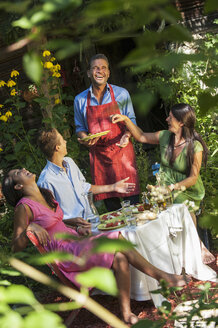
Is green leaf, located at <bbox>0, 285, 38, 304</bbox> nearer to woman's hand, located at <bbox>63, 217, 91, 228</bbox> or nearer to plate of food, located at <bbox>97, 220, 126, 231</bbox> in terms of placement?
plate of food, located at <bbox>97, 220, 126, 231</bbox>

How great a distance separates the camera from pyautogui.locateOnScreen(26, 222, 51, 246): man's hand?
2.96m

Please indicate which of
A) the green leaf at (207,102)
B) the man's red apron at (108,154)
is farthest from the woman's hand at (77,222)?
the green leaf at (207,102)

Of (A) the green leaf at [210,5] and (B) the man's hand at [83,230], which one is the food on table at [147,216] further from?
(A) the green leaf at [210,5]

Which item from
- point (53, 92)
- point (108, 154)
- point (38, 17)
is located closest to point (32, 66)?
point (38, 17)

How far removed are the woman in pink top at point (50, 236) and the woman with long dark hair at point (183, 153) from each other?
0.98m

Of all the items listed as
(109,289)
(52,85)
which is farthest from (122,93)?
(109,289)

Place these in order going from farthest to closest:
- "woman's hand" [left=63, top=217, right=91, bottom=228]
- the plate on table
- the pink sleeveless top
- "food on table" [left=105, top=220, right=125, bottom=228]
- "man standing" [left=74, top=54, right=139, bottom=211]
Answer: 1. "man standing" [left=74, top=54, right=139, bottom=211]
2. the plate on table
3. "woman's hand" [left=63, top=217, right=91, bottom=228]
4. "food on table" [left=105, top=220, right=125, bottom=228]
5. the pink sleeveless top

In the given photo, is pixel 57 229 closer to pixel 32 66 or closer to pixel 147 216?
pixel 147 216

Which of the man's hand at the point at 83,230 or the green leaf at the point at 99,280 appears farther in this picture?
the man's hand at the point at 83,230

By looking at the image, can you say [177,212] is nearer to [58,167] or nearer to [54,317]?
[58,167]

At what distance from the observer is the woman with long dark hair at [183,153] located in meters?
3.95

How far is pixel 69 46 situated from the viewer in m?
0.45

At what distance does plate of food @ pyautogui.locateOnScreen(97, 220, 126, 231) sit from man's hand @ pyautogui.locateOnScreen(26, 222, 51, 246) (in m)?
0.39

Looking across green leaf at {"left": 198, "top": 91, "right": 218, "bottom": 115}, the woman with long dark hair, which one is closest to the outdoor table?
the woman with long dark hair
